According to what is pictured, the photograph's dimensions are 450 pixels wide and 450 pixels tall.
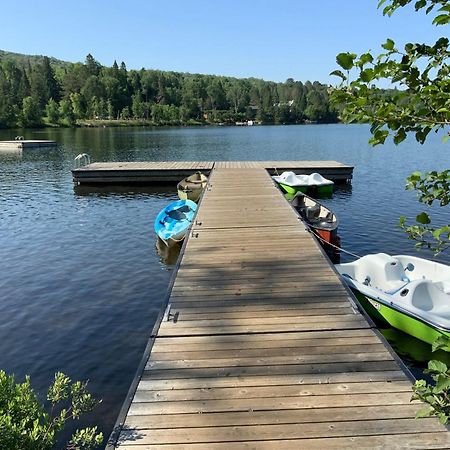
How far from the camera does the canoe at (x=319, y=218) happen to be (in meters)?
13.1

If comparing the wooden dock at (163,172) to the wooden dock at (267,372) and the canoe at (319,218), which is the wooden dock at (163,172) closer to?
the canoe at (319,218)

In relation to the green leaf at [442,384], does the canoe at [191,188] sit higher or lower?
lower

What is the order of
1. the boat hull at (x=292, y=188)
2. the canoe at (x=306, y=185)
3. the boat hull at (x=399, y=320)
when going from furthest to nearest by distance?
the canoe at (x=306, y=185)
the boat hull at (x=292, y=188)
the boat hull at (x=399, y=320)

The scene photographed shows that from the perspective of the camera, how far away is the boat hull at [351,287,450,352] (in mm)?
7943

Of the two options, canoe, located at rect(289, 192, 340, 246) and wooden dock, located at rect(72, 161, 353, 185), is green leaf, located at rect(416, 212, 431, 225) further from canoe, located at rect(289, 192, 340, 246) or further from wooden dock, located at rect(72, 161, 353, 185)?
wooden dock, located at rect(72, 161, 353, 185)

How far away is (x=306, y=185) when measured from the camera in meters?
22.5

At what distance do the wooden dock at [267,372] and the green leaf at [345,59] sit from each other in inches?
135

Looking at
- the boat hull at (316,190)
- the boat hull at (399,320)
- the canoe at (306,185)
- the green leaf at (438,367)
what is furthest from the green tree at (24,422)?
the boat hull at (316,190)

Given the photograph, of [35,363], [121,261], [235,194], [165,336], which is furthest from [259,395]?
[235,194]

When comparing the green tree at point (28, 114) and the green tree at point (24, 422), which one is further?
the green tree at point (28, 114)

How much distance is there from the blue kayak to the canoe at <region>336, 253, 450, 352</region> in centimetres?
641

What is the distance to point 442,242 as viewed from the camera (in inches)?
99.2

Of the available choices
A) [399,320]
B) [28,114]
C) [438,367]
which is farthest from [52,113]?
[438,367]

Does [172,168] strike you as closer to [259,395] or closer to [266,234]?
[266,234]
